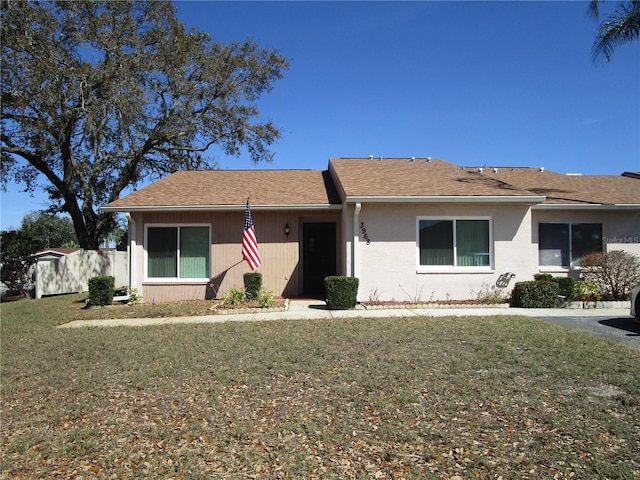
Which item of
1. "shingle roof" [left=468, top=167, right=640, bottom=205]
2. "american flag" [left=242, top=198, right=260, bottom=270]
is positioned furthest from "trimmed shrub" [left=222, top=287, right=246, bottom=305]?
"shingle roof" [left=468, top=167, right=640, bottom=205]

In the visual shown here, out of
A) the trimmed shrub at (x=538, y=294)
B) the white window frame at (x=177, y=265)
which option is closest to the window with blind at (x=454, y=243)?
the trimmed shrub at (x=538, y=294)

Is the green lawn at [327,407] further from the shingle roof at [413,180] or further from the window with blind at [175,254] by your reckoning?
the window with blind at [175,254]

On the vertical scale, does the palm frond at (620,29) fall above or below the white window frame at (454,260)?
above

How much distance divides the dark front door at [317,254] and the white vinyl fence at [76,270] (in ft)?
21.7

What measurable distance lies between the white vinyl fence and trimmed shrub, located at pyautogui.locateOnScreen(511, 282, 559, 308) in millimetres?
12822

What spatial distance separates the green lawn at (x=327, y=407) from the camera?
140 inches

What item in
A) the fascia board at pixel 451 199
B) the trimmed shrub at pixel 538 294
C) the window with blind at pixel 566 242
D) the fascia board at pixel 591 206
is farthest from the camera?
the window with blind at pixel 566 242

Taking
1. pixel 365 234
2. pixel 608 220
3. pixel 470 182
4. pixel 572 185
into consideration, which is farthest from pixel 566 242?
pixel 365 234

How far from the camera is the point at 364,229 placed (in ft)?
38.4

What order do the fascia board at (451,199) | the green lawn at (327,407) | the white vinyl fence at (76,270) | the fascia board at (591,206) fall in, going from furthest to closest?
the white vinyl fence at (76,270)
the fascia board at (591,206)
the fascia board at (451,199)
the green lawn at (327,407)

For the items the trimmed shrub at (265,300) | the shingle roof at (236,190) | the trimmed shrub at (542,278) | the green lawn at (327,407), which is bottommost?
the green lawn at (327,407)

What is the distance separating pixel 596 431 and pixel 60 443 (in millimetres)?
4819

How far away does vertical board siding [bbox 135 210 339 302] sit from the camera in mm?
13117

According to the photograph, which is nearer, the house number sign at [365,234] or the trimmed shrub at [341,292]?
the trimmed shrub at [341,292]
